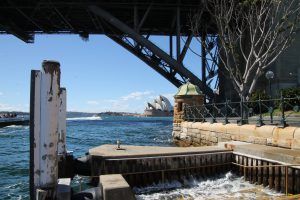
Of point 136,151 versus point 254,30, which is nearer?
point 136,151

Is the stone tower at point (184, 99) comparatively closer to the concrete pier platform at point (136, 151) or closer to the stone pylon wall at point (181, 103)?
the stone pylon wall at point (181, 103)

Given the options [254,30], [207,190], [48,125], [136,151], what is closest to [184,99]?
[254,30]

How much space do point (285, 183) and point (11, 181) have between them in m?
10.0

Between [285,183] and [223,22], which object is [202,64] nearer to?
[223,22]

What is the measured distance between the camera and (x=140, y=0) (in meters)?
33.2

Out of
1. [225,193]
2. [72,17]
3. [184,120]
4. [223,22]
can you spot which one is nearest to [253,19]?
[223,22]

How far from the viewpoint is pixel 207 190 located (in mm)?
11406

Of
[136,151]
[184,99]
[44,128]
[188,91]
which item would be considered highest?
[188,91]

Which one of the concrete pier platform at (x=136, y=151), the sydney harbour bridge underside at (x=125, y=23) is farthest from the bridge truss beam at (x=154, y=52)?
the concrete pier platform at (x=136, y=151)

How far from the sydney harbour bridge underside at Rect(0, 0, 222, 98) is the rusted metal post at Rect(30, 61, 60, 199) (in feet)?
84.6

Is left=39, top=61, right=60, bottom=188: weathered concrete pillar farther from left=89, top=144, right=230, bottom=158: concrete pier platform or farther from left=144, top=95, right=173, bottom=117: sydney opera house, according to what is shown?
left=144, top=95, right=173, bottom=117: sydney opera house

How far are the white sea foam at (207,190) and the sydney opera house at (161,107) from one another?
Answer: 130 m

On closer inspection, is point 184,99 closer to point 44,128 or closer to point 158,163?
point 158,163

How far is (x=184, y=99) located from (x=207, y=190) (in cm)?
1594
